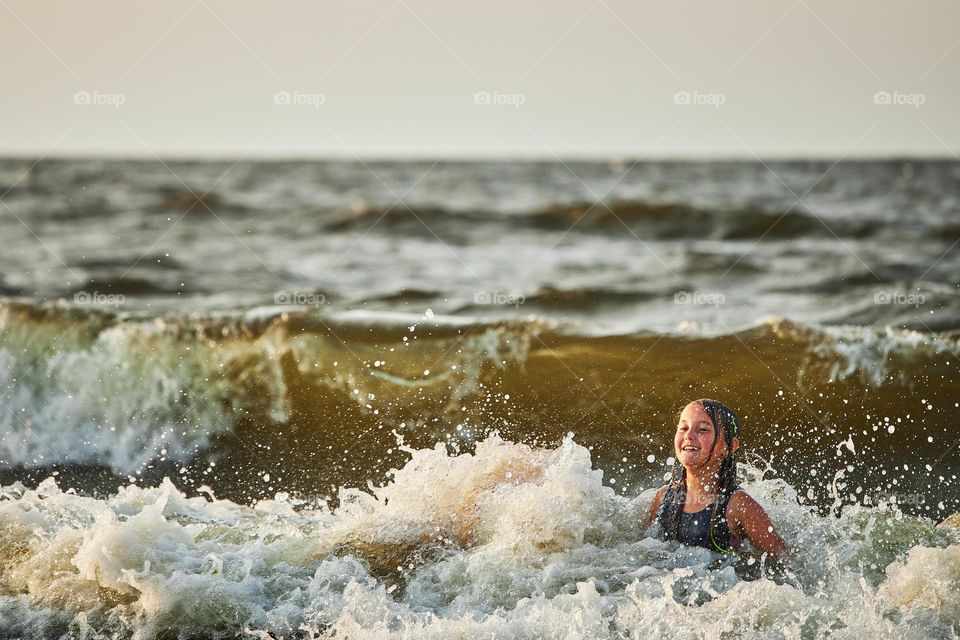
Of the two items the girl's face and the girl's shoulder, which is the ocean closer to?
the girl's shoulder

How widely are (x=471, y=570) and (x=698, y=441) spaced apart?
4.26ft

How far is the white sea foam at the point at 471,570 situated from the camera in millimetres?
4777

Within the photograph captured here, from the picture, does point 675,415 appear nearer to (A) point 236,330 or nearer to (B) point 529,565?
(B) point 529,565

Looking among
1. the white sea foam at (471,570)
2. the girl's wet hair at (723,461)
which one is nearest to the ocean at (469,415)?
the white sea foam at (471,570)

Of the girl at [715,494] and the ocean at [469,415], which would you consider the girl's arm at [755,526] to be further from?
the ocean at [469,415]

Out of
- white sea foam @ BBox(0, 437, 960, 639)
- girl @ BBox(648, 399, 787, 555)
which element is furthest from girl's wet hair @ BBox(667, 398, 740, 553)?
white sea foam @ BBox(0, 437, 960, 639)

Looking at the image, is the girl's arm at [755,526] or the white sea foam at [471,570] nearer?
the white sea foam at [471,570]

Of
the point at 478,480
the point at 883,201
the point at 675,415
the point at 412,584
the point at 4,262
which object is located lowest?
the point at 412,584

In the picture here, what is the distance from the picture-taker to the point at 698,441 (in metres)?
5.07

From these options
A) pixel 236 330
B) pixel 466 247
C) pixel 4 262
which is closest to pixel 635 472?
pixel 236 330

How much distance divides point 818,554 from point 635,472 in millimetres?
2318

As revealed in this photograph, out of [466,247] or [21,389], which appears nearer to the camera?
[21,389]

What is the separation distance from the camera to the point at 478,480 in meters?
6.00

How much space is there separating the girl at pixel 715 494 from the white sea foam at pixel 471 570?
93 millimetres
